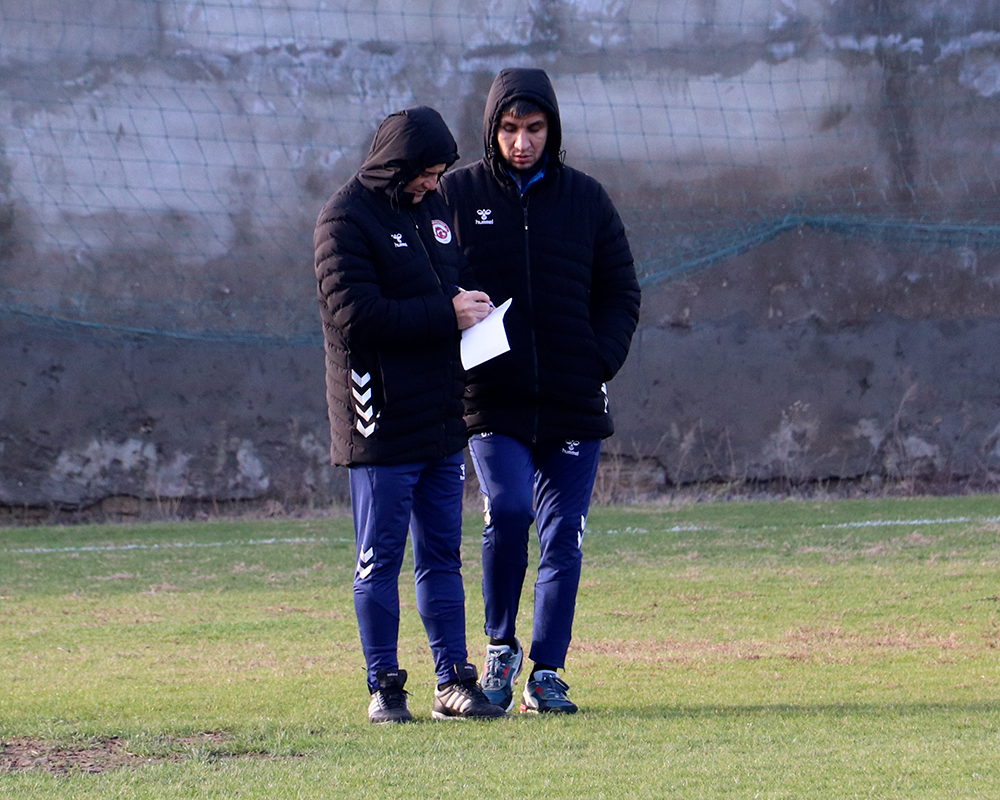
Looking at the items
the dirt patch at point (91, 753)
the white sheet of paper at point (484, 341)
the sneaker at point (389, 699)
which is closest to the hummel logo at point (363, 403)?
the white sheet of paper at point (484, 341)

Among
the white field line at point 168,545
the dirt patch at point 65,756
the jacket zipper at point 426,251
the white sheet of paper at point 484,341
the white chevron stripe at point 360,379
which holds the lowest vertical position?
the white field line at point 168,545

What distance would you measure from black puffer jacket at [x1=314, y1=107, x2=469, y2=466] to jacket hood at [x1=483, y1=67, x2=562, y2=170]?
28 centimetres

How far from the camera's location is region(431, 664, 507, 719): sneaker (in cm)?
344

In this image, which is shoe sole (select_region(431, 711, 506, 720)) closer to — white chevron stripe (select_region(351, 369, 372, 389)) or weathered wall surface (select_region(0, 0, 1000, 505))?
white chevron stripe (select_region(351, 369, 372, 389))

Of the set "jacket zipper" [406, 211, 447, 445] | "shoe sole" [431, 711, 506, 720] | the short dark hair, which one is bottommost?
"shoe sole" [431, 711, 506, 720]

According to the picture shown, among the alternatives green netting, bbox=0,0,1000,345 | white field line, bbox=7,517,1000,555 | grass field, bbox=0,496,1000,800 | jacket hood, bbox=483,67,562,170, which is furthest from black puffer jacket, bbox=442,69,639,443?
green netting, bbox=0,0,1000,345

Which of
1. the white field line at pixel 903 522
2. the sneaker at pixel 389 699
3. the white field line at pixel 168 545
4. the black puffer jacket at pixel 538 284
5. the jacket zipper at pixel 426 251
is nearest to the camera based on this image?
the sneaker at pixel 389 699

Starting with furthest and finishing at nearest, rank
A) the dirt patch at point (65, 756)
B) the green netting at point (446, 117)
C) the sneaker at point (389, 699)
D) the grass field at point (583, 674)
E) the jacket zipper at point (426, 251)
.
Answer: the green netting at point (446, 117), the jacket zipper at point (426, 251), the sneaker at point (389, 699), the dirt patch at point (65, 756), the grass field at point (583, 674)

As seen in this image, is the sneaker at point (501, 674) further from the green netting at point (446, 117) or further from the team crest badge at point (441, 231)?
the green netting at point (446, 117)

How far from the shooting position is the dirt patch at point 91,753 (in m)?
3.00

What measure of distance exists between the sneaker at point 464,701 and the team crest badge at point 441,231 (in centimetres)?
118

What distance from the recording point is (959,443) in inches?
367

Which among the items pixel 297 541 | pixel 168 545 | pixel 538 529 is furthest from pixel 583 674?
pixel 168 545

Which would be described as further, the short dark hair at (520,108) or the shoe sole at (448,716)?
the short dark hair at (520,108)
